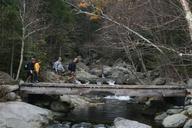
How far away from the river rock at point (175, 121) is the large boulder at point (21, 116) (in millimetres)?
5837

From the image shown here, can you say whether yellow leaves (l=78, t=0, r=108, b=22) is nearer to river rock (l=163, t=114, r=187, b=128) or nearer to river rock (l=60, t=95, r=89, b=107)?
river rock (l=163, t=114, r=187, b=128)

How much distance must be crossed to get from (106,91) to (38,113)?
4.75m

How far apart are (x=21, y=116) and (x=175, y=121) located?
23.8 ft

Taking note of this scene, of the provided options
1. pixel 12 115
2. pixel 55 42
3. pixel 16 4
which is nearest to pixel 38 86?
pixel 12 115

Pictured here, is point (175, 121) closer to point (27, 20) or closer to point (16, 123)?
point (16, 123)

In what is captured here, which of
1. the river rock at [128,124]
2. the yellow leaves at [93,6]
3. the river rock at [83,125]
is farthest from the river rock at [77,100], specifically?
the river rock at [128,124]

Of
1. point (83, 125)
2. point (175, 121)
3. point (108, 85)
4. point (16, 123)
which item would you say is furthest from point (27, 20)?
point (175, 121)

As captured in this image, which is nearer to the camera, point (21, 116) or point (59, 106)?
point (21, 116)

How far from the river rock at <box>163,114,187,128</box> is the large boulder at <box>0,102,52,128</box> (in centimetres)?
584

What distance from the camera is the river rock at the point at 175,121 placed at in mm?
18578

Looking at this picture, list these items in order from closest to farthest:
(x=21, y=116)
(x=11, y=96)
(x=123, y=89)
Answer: (x=21, y=116)
(x=11, y=96)
(x=123, y=89)

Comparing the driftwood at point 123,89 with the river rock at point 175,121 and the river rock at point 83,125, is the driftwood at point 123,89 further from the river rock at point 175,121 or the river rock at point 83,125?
the river rock at point 175,121

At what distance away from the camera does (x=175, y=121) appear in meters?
18.7

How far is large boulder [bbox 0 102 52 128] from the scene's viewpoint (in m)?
16.7
